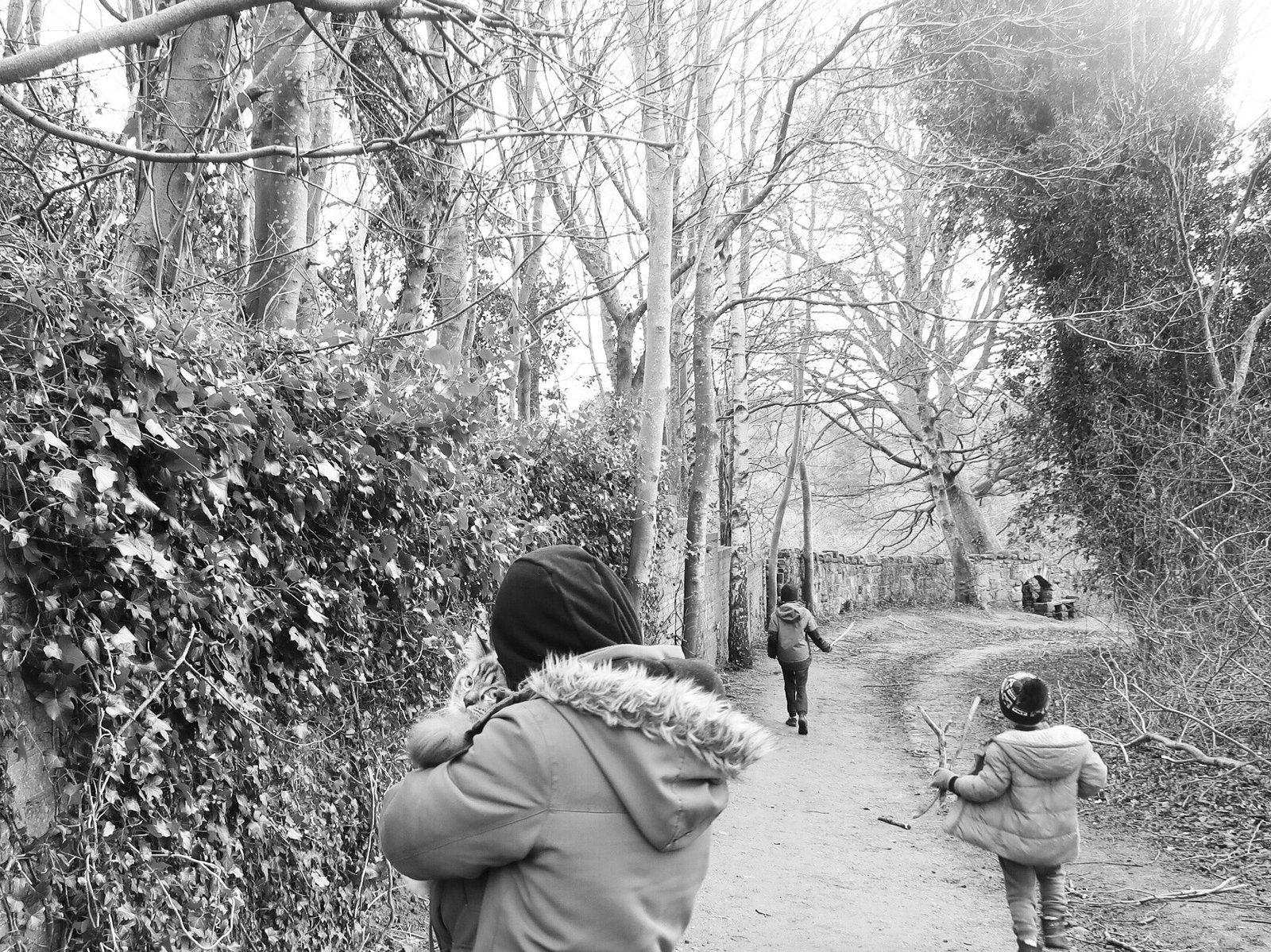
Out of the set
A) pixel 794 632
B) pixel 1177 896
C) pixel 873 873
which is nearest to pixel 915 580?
pixel 794 632

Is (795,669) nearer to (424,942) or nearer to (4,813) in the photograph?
(424,942)

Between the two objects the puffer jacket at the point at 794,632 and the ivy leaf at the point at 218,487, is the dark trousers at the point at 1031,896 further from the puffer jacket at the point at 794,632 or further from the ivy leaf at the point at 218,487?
the puffer jacket at the point at 794,632

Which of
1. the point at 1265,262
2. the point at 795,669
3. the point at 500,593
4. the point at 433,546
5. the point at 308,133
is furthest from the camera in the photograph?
the point at 1265,262

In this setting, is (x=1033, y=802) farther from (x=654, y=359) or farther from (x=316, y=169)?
(x=654, y=359)

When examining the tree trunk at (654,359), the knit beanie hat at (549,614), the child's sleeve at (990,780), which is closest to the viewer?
the knit beanie hat at (549,614)

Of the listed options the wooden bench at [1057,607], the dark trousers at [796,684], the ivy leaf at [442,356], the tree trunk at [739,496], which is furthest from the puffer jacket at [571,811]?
the wooden bench at [1057,607]

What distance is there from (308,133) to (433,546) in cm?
274

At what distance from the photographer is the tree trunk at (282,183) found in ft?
16.5

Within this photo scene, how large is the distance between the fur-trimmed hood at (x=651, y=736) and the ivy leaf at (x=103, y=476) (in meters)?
1.48

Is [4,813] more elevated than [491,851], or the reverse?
[491,851]

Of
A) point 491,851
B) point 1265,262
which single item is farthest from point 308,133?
point 1265,262

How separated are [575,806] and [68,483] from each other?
1.68 meters

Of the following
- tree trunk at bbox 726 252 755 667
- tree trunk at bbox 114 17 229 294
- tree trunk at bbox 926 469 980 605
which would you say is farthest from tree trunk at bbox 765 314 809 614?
tree trunk at bbox 114 17 229 294

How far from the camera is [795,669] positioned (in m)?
10.6
